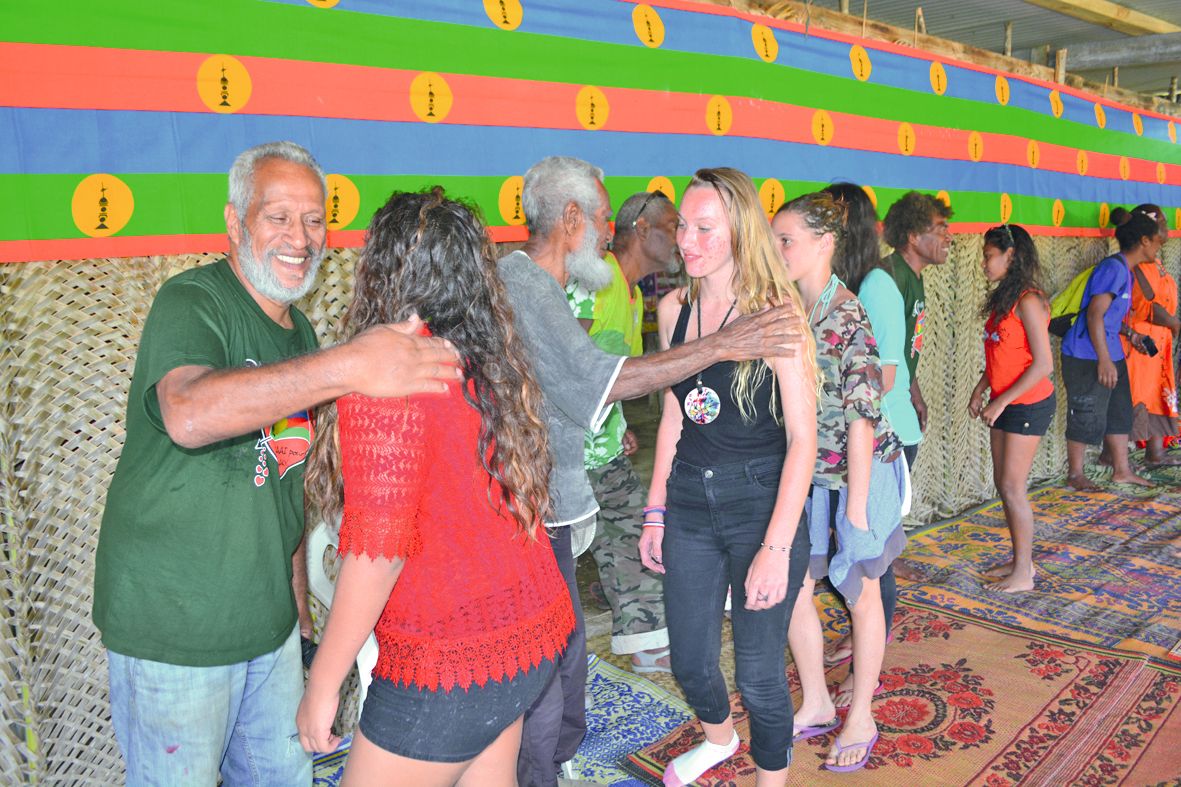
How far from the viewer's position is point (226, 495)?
156cm

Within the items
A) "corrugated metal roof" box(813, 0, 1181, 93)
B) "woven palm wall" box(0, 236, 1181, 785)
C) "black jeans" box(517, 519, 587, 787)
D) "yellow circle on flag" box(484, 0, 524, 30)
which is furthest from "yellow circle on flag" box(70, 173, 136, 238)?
"corrugated metal roof" box(813, 0, 1181, 93)

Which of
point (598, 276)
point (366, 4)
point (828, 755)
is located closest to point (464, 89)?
point (366, 4)

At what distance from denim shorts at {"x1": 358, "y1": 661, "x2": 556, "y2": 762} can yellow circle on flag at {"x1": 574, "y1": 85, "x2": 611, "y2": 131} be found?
2.49 metres

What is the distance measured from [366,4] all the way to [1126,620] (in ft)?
13.1

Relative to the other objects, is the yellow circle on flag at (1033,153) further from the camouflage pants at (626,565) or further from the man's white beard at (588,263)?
the man's white beard at (588,263)

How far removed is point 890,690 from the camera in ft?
10.2

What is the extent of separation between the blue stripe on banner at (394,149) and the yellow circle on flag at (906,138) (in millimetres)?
64

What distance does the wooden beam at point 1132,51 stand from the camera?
6.37 m

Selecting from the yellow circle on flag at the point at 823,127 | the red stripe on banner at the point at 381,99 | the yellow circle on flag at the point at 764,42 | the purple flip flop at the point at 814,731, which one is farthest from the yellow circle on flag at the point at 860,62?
the purple flip flop at the point at 814,731

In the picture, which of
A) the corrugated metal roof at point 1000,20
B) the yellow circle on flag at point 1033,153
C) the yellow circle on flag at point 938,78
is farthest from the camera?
the corrugated metal roof at point 1000,20

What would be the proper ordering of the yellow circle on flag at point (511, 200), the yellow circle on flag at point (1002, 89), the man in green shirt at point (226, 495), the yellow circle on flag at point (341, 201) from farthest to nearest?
1. the yellow circle on flag at point (1002, 89)
2. the yellow circle on flag at point (511, 200)
3. the yellow circle on flag at point (341, 201)
4. the man in green shirt at point (226, 495)

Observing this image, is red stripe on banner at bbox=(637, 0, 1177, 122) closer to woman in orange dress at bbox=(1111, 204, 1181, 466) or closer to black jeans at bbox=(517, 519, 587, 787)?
woman in orange dress at bbox=(1111, 204, 1181, 466)

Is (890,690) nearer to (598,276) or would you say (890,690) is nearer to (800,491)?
(800,491)

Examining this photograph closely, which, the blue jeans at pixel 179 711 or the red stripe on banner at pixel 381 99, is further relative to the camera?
the red stripe on banner at pixel 381 99
